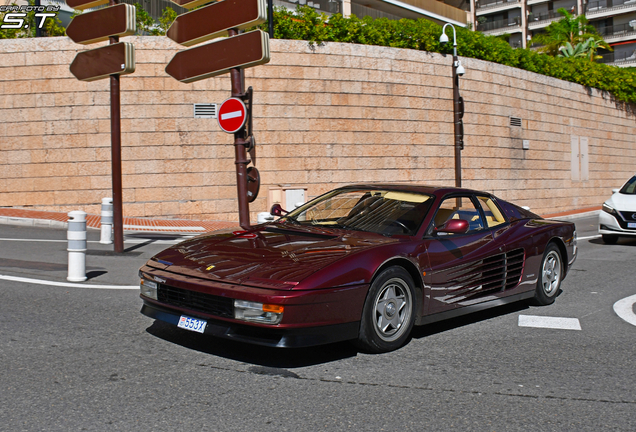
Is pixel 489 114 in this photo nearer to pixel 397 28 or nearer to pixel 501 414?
pixel 397 28

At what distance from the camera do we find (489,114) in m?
23.8

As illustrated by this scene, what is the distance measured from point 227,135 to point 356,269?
1457cm

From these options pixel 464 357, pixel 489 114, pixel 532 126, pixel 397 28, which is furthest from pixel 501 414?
pixel 532 126

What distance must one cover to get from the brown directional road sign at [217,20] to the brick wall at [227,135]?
26.0 feet

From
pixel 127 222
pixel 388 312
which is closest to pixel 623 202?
pixel 388 312

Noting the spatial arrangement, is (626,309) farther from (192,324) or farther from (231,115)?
(231,115)

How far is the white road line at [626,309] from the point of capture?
21.1ft

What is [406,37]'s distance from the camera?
21.9 meters

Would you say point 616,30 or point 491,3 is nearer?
point 616,30

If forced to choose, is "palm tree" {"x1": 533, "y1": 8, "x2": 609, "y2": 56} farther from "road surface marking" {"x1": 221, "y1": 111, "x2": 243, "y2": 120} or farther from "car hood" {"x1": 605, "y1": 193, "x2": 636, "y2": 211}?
"road surface marking" {"x1": 221, "y1": 111, "x2": 243, "y2": 120}

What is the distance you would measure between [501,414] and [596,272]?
21.0 ft

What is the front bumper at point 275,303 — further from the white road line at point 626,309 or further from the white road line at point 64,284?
the white road line at point 626,309

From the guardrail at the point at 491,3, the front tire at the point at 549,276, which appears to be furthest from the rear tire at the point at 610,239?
the guardrail at the point at 491,3

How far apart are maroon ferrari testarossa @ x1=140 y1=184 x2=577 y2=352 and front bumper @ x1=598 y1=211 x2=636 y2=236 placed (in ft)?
21.3
